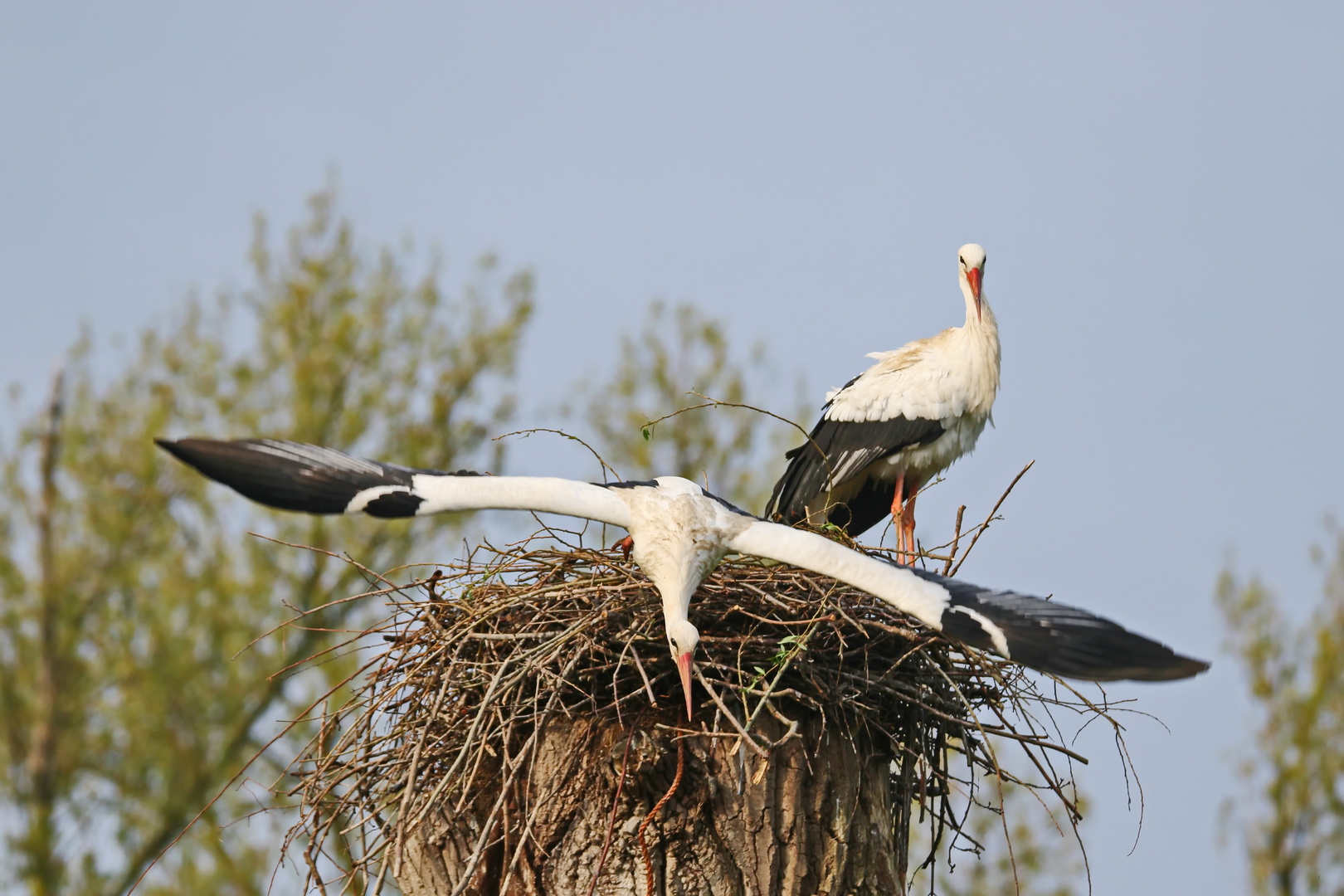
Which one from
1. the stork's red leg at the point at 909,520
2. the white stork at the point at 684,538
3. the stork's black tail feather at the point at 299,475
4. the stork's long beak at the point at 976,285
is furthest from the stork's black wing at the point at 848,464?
the stork's black tail feather at the point at 299,475

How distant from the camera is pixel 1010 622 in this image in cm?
391

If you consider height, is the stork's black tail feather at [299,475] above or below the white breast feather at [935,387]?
below

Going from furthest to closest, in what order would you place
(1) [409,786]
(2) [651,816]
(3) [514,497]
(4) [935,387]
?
(4) [935,387], (3) [514,497], (1) [409,786], (2) [651,816]

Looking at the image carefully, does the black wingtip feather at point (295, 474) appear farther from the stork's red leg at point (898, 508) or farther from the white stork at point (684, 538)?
the stork's red leg at point (898, 508)

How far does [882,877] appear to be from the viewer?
4016 millimetres

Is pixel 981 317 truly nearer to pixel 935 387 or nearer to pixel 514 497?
pixel 935 387

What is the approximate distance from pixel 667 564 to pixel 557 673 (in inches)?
19.0

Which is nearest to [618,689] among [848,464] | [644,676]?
[644,676]

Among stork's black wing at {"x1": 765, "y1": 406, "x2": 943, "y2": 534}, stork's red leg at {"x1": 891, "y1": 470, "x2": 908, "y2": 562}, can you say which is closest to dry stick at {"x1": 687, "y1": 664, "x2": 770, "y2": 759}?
stork's black wing at {"x1": 765, "y1": 406, "x2": 943, "y2": 534}

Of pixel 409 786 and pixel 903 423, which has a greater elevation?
pixel 903 423

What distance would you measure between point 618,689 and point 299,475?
132cm

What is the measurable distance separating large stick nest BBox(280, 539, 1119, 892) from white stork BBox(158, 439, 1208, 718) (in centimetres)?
16

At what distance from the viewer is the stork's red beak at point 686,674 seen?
3.77m

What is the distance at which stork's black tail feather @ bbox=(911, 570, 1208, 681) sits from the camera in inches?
144
